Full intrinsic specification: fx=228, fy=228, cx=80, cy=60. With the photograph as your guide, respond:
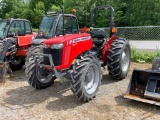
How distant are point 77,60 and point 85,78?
474 millimetres

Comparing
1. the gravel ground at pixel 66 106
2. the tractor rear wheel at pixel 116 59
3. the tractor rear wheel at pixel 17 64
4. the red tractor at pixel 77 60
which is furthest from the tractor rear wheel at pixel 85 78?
the tractor rear wheel at pixel 17 64

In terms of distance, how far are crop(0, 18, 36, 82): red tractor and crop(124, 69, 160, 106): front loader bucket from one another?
3706 mm

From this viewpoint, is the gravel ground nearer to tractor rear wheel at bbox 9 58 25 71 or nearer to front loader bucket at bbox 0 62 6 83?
front loader bucket at bbox 0 62 6 83

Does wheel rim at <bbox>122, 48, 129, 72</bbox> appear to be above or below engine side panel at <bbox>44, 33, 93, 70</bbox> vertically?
below

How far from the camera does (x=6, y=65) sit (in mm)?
6730

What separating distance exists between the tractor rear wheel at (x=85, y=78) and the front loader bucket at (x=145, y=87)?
767 millimetres

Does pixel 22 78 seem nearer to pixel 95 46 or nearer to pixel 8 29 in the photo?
pixel 8 29

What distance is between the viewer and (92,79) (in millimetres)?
5227

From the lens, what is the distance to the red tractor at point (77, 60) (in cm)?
474

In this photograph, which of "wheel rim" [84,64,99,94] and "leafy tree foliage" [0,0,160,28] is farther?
"leafy tree foliage" [0,0,160,28]


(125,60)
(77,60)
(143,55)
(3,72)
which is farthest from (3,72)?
(143,55)

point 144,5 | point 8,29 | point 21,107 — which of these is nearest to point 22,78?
point 8,29

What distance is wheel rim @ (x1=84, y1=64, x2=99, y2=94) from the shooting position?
503 centimetres

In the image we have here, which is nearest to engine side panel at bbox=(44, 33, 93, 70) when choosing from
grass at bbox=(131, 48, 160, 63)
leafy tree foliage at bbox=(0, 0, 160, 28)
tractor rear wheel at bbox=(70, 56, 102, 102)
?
tractor rear wheel at bbox=(70, 56, 102, 102)
